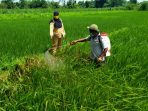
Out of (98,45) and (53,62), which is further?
(98,45)

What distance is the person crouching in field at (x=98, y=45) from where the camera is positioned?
5973 mm

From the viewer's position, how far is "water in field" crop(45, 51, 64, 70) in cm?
502

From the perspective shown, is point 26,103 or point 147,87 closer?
point 26,103

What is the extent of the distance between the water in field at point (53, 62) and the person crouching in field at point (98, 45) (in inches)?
29.7

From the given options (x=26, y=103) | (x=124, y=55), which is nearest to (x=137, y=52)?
(x=124, y=55)

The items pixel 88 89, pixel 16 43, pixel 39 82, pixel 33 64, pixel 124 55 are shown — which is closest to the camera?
pixel 88 89

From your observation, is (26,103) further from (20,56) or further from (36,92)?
(20,56)

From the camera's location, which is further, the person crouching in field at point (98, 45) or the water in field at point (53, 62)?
the person crouching in field at point (98, 45)

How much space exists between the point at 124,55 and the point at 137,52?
36 cm

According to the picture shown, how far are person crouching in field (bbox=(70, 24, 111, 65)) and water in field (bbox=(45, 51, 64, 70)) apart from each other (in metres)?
0.75

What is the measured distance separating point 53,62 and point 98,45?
116cm

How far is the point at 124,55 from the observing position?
21.6 feet

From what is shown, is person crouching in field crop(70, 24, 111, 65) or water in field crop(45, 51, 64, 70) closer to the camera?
water in field crop(45, 51, 64, 70)

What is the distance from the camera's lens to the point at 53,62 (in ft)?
17.3
